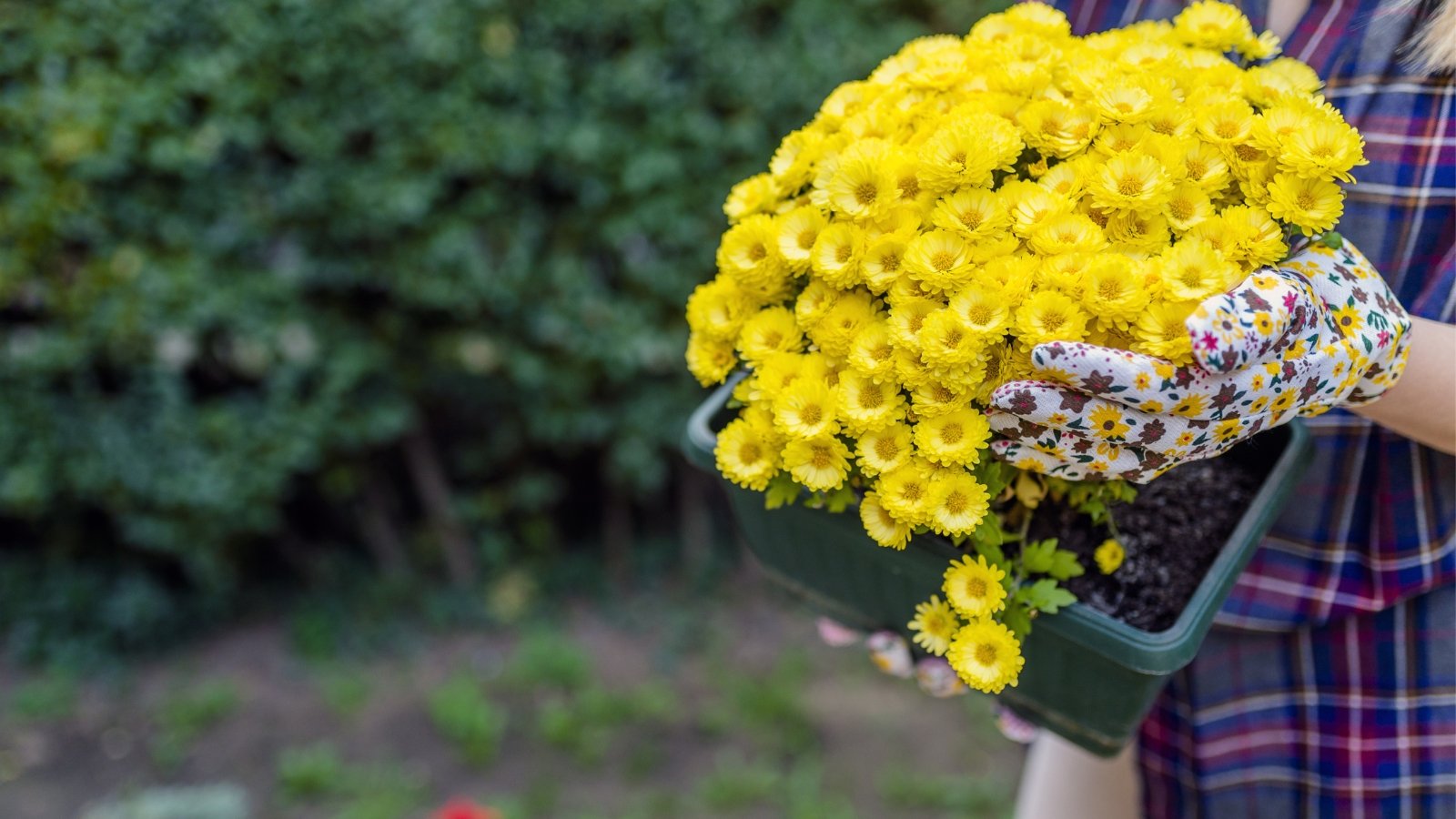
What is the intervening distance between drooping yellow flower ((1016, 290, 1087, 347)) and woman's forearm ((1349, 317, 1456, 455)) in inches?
12.9

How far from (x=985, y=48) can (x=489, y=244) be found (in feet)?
5.61

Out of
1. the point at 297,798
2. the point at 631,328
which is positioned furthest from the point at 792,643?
the point at 297,798

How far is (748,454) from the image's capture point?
Result: 39.0 inches

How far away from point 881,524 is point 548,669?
2.08 m

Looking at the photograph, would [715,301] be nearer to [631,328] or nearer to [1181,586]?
[1181,586]

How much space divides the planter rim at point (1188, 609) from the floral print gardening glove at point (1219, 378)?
0.45ft

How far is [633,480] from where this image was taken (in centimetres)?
296

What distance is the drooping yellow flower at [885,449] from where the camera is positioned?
2.94 ft

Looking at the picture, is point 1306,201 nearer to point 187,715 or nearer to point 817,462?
point 817,462

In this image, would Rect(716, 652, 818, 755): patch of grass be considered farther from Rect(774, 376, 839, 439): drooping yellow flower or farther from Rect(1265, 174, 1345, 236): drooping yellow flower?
Rect(1265, 174, 1345, 236): drooping yellow flower

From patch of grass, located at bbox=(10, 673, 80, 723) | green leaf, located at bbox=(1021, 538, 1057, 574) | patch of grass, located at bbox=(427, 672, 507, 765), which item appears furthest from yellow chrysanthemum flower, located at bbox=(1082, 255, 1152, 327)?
patch of grass, located at bbox=(10, 673, 80, 723)

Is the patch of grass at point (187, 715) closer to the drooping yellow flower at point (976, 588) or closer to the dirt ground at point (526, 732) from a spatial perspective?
the dirt ground at point (526, 732)

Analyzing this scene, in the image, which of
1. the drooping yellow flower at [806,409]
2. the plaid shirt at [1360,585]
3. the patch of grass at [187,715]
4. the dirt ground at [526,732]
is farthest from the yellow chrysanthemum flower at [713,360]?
the patch of grass at [187,715]

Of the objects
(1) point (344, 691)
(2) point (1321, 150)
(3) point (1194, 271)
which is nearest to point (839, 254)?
(3) point (1194, 271)
